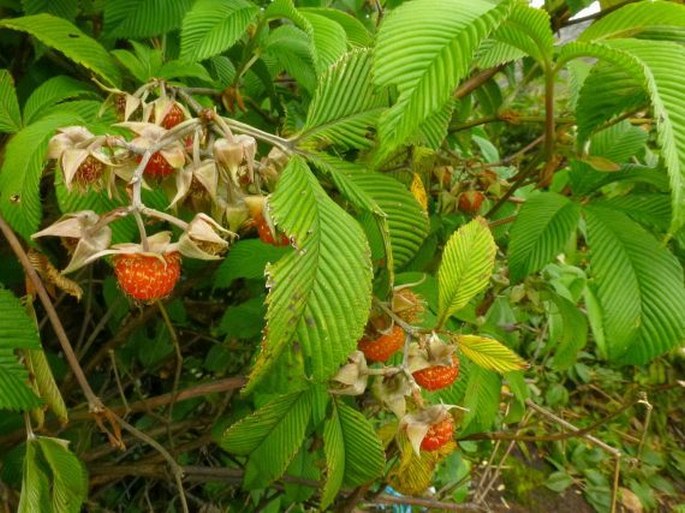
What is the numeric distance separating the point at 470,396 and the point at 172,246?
1.76 ft

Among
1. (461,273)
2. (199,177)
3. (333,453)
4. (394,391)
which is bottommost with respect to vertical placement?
(333,453)

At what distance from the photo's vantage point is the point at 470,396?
886 mm

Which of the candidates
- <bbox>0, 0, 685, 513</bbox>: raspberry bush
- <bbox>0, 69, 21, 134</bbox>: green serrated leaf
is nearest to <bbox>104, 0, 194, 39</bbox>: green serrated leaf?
<bbox>0, 0, 685, 513</bbox>: raspberry bush

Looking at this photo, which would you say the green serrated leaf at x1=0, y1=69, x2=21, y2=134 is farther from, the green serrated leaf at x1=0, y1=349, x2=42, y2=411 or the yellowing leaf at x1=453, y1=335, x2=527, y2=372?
the yellowing leaf at x1=453, y1=335, x2=527, y2=372

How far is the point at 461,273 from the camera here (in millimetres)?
629

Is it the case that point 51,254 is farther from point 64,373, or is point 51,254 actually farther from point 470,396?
point 470,396

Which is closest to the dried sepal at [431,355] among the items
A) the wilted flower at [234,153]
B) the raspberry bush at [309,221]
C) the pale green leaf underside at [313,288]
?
the raspberry bush at [309,221]

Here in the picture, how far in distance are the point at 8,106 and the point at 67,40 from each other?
90mm

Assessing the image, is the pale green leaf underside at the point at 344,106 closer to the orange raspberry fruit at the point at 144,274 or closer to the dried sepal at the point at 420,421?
the orange raspberry fruit at the point at 144,274

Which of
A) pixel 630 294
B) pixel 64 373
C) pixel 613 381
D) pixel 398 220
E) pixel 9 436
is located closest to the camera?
pixel 398 220

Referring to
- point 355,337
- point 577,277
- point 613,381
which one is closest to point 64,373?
point 355,337

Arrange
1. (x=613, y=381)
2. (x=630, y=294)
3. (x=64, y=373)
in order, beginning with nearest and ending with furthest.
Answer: (x=630, y=294) → (x=64, y=373) → (x=613, y=381)

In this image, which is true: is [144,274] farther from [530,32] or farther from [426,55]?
[530,32]

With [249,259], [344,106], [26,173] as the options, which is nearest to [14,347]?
[26,173]
